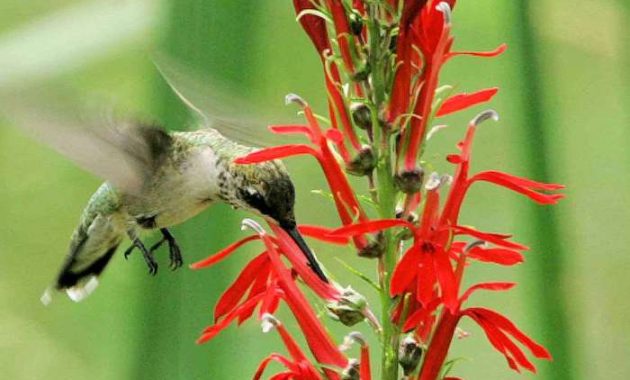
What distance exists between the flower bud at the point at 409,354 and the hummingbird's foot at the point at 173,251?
0.34 meters

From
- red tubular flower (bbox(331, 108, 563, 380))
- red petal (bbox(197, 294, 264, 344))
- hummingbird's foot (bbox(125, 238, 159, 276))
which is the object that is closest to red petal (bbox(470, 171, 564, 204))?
red tubular flower (bbox(331, 108, 563, 380))

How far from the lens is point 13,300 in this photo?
2.23 meters

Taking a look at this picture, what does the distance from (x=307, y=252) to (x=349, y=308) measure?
8 cm

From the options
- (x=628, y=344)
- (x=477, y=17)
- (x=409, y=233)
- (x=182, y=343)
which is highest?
(x=477, y=17)

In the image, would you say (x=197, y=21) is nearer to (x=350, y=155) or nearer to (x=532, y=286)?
(x=350, y=155)

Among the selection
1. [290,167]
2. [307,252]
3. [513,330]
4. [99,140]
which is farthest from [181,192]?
[290,167]

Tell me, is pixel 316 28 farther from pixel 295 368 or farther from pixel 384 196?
pixel 295 368

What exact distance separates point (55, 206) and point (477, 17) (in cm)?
102

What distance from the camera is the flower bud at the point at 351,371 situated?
861mm

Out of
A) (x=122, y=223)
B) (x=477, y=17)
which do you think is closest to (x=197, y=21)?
(x=122, y=223)

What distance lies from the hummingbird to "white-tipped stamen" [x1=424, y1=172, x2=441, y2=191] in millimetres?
125

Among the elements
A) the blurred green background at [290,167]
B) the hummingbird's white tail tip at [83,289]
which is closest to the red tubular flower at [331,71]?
the blurred green background at [290,167]

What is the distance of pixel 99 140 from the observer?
1009 millimetres

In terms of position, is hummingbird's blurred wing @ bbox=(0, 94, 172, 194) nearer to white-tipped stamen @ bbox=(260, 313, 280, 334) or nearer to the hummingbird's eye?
the hummingbird's eye
